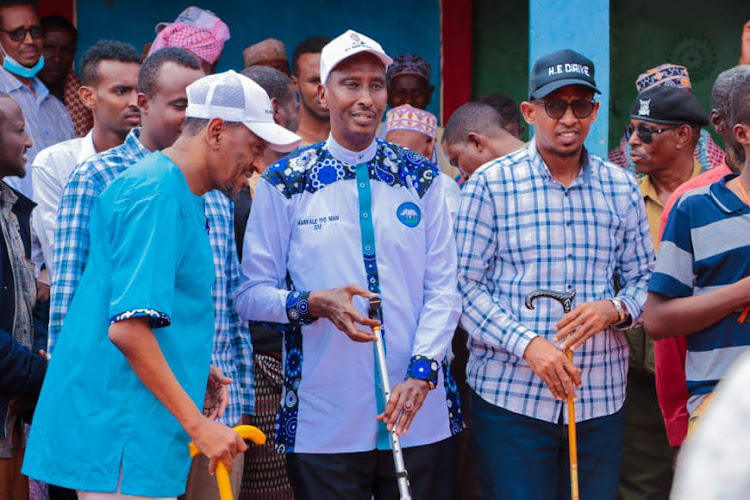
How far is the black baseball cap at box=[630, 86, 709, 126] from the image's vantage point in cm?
517

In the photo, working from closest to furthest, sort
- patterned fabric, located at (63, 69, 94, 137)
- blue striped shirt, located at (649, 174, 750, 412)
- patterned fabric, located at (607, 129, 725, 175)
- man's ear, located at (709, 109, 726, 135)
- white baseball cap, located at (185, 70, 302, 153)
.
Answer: white baseball cap, located at (185, 70, 302, 153), blue striped shirt, located at (649, 174, 750, 412), man's ear, located at (709, 109, 726, 135), patterned fabric, located at (607, 129, 725, 175), patterned fabric, located at (63, 69, 94, 137)

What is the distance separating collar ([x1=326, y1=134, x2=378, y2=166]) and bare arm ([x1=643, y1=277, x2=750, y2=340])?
3.78ft

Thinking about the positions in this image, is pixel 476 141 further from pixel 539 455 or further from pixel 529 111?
pixel 539 455

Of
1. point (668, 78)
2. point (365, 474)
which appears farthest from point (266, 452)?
point (668, 78)

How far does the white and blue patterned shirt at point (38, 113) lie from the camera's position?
6.10 meters

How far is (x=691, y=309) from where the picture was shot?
3674mm

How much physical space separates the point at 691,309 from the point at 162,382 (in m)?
1.84

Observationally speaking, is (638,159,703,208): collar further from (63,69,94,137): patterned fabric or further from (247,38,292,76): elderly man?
(63,69,94,137): patterned fabric

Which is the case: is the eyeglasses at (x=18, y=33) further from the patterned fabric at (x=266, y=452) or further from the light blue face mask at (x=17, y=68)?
the patterned fabric at (x=266, y=452)

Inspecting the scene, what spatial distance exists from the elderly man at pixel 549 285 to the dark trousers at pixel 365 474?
1.04 feet

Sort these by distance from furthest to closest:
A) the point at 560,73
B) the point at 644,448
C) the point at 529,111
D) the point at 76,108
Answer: the point at 76,108, the point at 644,448, the point at 529,111, the point at 560,73

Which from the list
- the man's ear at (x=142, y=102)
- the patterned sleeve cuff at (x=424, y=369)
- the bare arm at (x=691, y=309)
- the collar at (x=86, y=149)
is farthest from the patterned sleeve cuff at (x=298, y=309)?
the collar at (x=86, y=149)

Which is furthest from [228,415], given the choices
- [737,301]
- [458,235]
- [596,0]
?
[596,0]

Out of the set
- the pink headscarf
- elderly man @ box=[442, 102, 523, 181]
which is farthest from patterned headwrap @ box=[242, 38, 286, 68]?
elderly man @ box=[442, 102, 523, 181]
